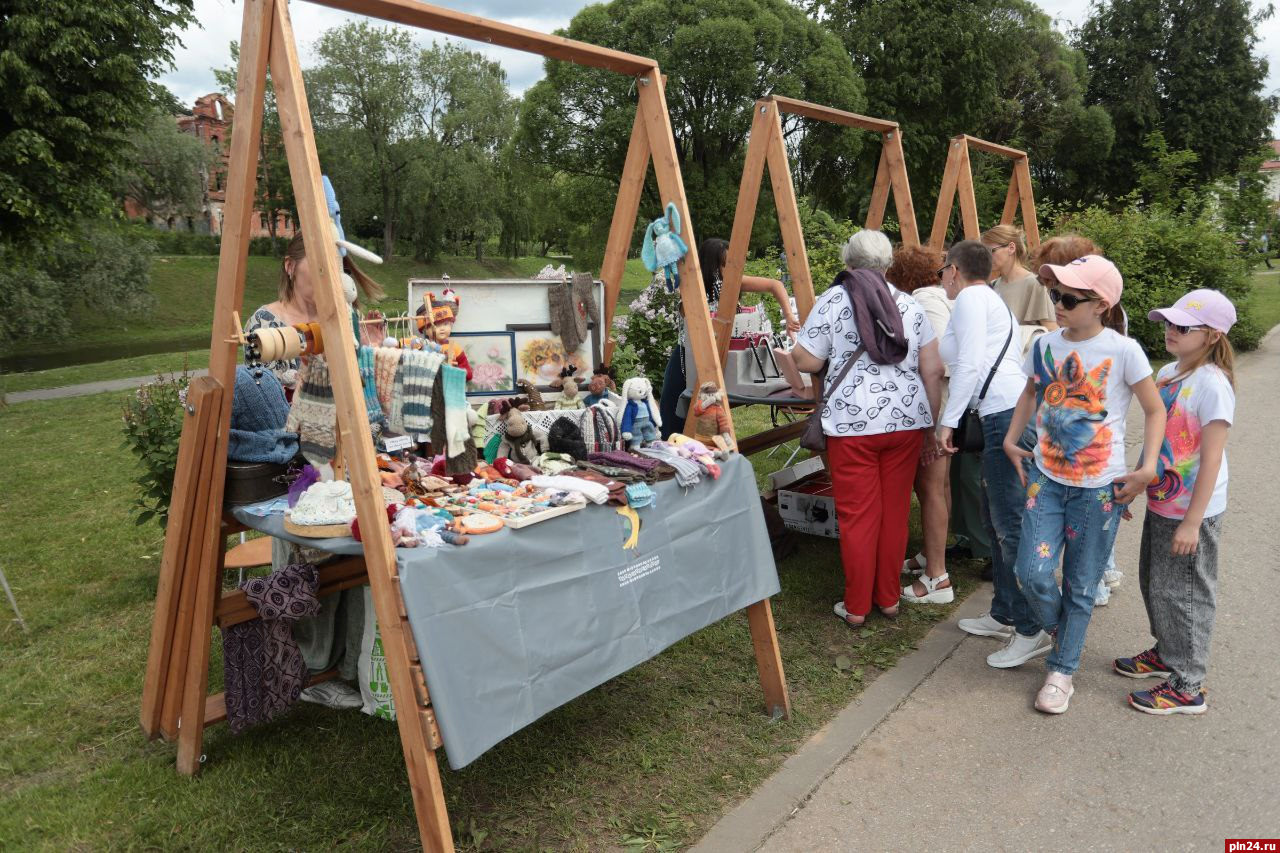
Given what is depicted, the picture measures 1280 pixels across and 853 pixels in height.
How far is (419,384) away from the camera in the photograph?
9.56ft

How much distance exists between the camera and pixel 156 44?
36.2 feet

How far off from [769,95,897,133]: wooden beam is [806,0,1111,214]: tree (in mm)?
20266

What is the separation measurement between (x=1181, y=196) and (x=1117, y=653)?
13784 mm

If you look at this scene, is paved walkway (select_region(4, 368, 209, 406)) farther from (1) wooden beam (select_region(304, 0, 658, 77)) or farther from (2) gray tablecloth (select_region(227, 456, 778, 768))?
(2) gray tablecloth (select_region(227, 456, 778, 768))

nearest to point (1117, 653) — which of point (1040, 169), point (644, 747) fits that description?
point (644, 747)

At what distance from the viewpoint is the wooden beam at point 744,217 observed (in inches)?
184

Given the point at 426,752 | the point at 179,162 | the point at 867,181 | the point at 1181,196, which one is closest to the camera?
the point at 426,752

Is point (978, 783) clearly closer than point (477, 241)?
Yes

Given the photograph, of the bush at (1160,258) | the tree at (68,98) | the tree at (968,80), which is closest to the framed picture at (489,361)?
the tree at (68,98)

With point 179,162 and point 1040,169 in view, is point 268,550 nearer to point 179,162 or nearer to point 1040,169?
point 1040,169

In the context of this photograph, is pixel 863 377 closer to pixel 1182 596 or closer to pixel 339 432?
pixel 1182 596

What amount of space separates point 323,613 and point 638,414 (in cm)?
145

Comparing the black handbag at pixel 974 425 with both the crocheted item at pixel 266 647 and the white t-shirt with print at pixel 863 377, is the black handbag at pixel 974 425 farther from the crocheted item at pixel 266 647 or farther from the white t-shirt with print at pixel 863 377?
the crocheted item at pixel 266 647

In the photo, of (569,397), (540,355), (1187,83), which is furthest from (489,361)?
(1187,83)
